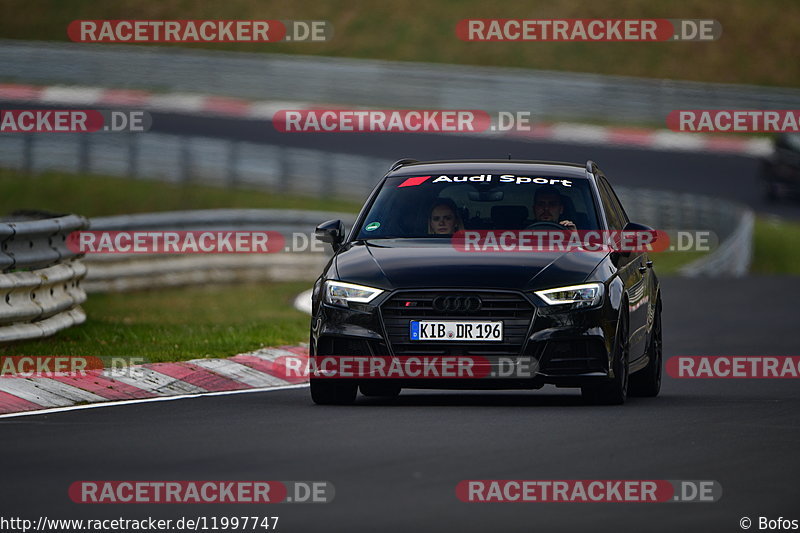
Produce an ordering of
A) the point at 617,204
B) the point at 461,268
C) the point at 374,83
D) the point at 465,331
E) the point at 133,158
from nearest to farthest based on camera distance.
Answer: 1. the point at 465,331
2. the point at 461,268
3. the point at 617,204
4. the point at 133,158
5. the point at 374,83

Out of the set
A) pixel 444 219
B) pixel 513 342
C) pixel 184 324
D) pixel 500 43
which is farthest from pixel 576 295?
pixel 500 43

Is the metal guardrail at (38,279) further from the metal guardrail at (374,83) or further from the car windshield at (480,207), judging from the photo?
the metal guardrail at (374,83)

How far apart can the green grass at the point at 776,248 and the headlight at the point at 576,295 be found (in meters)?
21.2

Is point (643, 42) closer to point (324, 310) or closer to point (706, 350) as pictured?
point (706, 350)

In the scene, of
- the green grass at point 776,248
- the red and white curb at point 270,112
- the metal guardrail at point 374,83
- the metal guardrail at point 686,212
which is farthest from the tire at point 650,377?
the metal guardrail at point 374,83

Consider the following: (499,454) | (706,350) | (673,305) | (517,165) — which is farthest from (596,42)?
(499,454)

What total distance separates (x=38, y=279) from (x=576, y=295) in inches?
189

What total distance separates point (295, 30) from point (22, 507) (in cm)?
4690

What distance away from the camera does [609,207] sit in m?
12.7

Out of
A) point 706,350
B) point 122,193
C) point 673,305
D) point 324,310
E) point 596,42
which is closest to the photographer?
point 324,310

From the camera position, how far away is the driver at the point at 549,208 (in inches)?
472

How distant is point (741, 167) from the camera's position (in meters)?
42.9

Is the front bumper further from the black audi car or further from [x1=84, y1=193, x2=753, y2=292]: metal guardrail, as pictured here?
[x1=84, y1=193, x2=753, y2=292]: metal guardrail

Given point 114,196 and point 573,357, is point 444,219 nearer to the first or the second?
point 573,357
